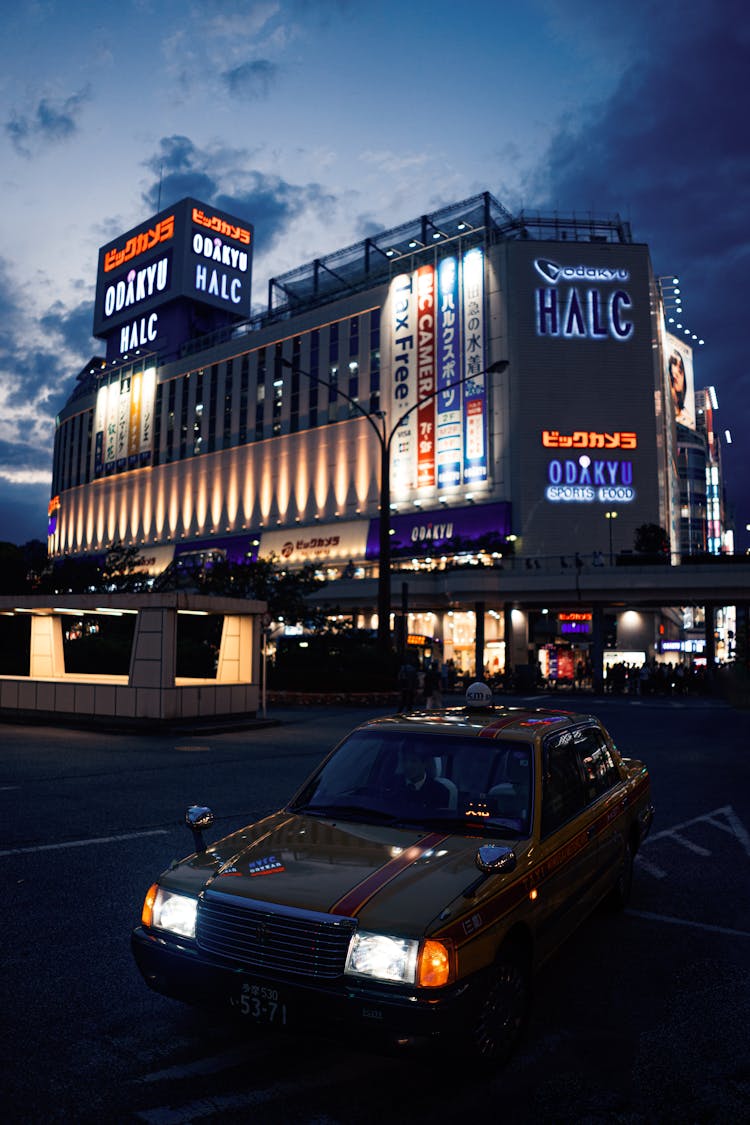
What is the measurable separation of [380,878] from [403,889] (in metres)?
Result: 0.13

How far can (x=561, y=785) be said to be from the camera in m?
4.91

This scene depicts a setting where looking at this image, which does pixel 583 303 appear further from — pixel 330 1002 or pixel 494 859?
pixel 330 1002

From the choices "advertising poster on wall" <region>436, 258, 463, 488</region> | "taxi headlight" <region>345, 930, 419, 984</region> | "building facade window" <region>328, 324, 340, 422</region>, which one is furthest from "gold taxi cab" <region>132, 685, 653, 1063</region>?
"building facade window" <region>328, 324, 340, 422</region>

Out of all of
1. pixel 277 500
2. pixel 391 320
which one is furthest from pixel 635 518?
pixel 277 500

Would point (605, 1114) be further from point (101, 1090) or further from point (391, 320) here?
point (391, 320)

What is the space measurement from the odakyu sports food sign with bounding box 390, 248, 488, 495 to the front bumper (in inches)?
2156

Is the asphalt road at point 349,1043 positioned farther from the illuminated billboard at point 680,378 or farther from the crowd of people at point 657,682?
the illuminated billboard at point 680,378

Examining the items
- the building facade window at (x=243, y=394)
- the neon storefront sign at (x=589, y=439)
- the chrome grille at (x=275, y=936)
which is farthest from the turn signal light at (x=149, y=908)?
the building facade window at (x=243, y=394)

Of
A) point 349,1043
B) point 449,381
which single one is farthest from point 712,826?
point 449,381

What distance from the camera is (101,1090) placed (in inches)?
134

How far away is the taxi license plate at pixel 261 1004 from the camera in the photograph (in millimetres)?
3330

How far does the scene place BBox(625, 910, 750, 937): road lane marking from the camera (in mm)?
5656

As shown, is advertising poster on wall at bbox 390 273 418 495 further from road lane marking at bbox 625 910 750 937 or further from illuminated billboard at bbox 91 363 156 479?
road lane marking at bbox 625 910 750 937

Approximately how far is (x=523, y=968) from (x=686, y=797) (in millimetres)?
8185
